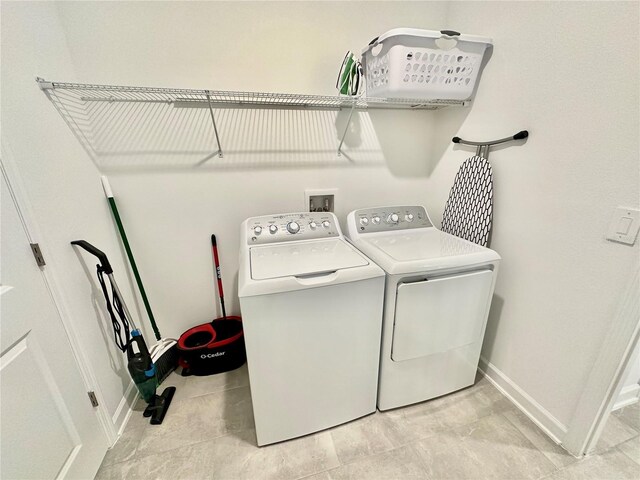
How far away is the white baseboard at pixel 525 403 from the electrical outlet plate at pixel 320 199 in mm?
1453

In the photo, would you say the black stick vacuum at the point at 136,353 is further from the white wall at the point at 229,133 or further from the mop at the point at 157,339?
the white wall at the point at 229,133

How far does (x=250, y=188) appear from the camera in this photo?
67.6 inches

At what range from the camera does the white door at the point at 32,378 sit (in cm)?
82

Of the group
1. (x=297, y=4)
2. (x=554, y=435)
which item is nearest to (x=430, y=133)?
(x=297, y=4)

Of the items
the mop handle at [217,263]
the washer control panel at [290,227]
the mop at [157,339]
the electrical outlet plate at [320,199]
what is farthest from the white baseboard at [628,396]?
the mop at [157,339]

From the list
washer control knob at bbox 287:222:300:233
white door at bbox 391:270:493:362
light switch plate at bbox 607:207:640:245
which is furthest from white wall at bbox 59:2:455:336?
light switch plate at bbox 607:207:640:245

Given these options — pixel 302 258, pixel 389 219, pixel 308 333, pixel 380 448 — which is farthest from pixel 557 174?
pixel 380 448

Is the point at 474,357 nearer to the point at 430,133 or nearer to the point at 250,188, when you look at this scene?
the point at 430,133

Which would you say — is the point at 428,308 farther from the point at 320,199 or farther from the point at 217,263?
the point at 217,263

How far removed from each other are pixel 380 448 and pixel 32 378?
4.76 feet

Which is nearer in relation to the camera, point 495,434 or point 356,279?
point 356,279

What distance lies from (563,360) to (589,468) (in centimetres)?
46

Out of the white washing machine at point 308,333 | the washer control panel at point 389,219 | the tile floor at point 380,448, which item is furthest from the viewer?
the washer control panel at point 389,219

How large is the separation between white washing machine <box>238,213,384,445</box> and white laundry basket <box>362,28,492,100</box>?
0.91 meters
